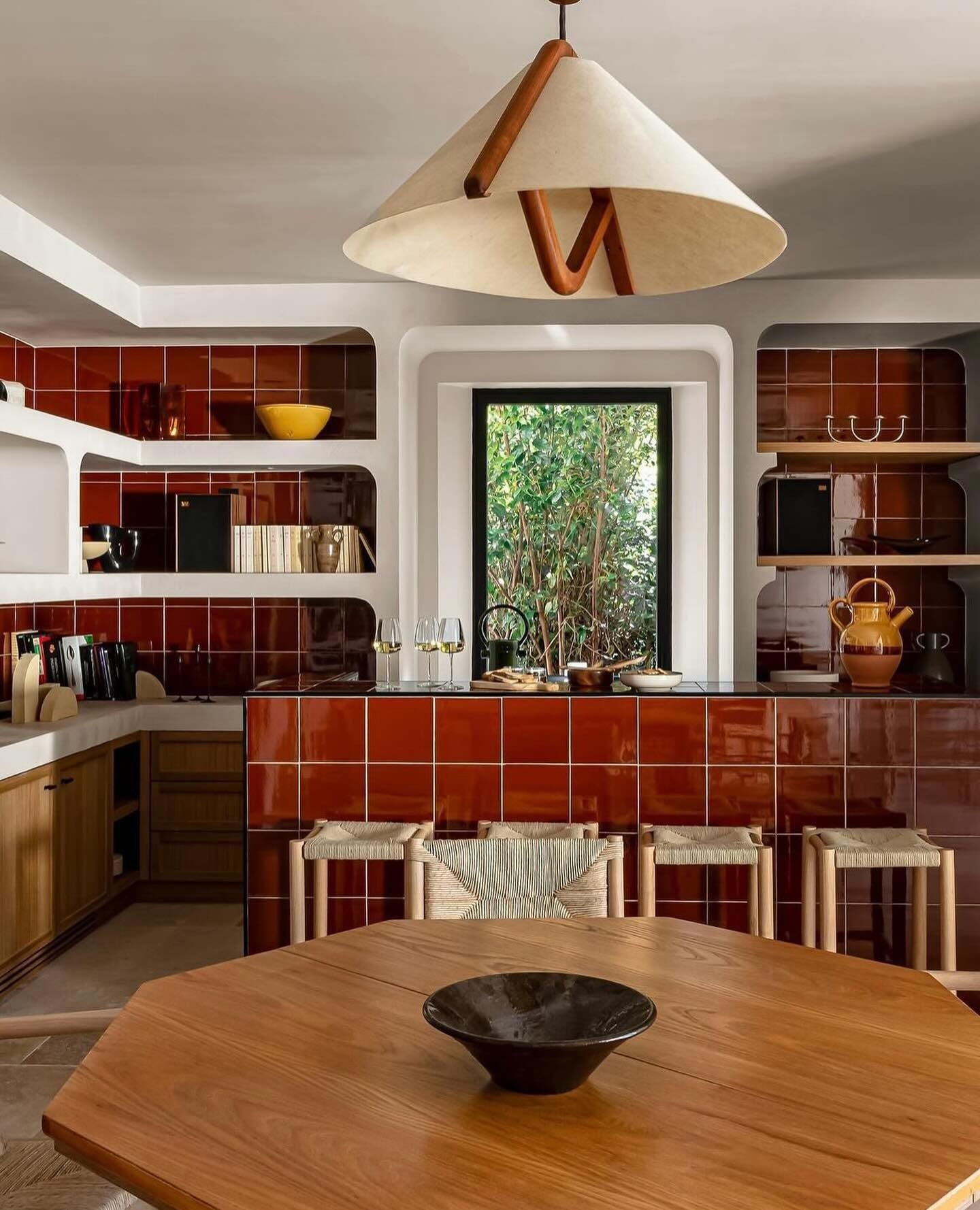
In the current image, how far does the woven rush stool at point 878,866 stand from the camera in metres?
3.20

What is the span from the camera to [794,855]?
359 cm

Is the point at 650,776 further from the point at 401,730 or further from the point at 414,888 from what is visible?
the point at 414,888

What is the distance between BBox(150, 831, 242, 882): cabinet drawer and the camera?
5039 mm

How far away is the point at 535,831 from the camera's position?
11.0 ft

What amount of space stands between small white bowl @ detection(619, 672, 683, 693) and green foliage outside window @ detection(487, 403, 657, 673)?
1725mm

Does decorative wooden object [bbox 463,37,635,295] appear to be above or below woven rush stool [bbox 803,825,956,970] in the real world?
above

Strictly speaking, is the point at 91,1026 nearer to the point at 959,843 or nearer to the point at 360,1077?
the point at 360,1077

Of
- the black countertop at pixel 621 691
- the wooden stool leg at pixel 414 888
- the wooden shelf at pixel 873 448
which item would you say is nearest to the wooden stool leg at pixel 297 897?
the wooden stool leg at pixel 414 888

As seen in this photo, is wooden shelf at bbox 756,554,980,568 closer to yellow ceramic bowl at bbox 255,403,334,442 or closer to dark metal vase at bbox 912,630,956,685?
dark metal vase at bbox 912,630,956,685

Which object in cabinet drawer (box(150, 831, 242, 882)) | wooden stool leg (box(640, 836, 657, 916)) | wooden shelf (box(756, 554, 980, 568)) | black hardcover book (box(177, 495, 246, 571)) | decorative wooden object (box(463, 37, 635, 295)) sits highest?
decorative wooden object (box(463, 37, 635, 295))

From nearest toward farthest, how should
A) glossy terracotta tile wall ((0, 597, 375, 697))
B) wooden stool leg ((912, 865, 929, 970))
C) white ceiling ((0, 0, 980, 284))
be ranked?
1. white ceiling ((0, 0, 980, 284))
2. wooden stool leg ((912, 865, 929, 970))
3. glossy terracotta tile wall ((0, 597, 375, 697))

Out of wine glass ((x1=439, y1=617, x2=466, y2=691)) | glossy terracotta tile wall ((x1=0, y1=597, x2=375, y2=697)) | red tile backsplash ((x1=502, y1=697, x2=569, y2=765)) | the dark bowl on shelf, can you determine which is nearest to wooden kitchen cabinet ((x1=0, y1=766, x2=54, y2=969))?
glossy terracotta tile wall ((x1=0, y1=597, x2=375, y2=697))

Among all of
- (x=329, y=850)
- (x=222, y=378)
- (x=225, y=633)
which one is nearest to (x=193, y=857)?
(x=225, y=633)

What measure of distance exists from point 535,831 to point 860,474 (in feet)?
9.33
